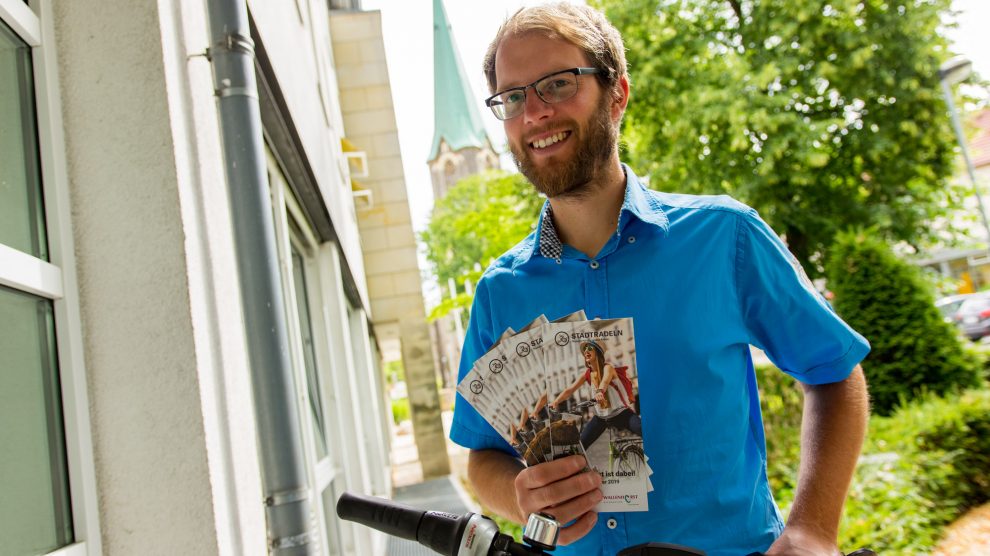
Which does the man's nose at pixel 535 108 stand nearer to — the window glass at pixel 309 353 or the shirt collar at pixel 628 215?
the shirt collar at pixel 628 215

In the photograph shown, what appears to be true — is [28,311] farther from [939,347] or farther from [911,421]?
[939,347]

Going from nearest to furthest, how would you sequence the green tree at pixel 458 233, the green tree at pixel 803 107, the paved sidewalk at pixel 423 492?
1. the paved sidewalk at pixel 423 492
2. the green tree at pixel 803 107
3. the green tree at pixel 458 233

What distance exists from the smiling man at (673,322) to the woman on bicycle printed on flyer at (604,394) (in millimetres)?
81

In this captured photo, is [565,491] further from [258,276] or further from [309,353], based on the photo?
[309,353]

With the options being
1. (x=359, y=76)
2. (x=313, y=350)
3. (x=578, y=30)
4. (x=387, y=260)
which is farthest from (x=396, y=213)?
(x=578, y=30)

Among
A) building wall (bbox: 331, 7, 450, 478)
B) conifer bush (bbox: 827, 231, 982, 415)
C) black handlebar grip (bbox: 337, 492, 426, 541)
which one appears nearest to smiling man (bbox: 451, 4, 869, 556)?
black handlebar grip (bbox: 337, 492, 426, 541)

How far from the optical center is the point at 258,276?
74.7 inches

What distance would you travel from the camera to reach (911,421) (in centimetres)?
711

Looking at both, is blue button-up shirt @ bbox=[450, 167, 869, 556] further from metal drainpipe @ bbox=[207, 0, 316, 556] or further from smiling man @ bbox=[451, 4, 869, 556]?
metal drainpipe @ bbox=[207, 0, 316, 556]

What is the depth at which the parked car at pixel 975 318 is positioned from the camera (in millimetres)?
20891

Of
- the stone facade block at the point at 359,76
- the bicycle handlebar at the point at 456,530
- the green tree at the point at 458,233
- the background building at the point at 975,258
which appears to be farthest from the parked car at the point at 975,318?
the bicycle handlebar at the point at 456,530

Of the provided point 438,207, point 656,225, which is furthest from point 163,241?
point 438,207

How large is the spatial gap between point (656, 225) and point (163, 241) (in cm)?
95

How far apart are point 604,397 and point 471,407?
1.63ft
